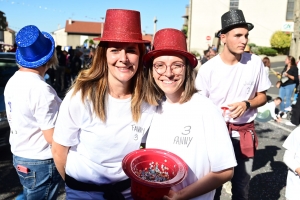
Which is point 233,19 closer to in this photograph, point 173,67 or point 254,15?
point 173,67

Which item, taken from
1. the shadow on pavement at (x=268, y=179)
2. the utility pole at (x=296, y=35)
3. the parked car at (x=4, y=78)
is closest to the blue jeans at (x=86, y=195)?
the shadow on pavement at (x=268, y=179)

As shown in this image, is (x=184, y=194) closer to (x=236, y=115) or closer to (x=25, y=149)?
(x=236, y=115)

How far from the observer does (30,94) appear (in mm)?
2307

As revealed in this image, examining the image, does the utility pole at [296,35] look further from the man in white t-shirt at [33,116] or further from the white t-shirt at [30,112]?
the white t-shirt at [30,112]

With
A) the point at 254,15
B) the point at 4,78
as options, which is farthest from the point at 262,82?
the point at 254,15

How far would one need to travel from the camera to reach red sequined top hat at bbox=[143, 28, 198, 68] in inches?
72.0

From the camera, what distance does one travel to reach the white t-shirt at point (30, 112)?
7.58ft

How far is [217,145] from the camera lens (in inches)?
66.7

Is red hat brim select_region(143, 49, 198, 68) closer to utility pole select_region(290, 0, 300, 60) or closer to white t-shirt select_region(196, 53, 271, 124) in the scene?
white t-shirt select_region(196, 53, 271, 124)

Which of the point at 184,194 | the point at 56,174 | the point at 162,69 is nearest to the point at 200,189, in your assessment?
the point at 184,194

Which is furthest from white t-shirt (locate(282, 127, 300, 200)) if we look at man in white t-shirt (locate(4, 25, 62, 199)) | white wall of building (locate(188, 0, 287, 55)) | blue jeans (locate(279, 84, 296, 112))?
white wall of building (locate(188, 0, 287, 55))

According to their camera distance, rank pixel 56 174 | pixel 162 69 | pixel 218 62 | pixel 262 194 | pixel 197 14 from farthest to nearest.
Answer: pixel 197 14, pixel 262 194, pixel 218 62, pixel 56 174, pixel 162 69

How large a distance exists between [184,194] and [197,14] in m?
40.9

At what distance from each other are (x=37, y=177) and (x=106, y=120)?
96 centimetres
